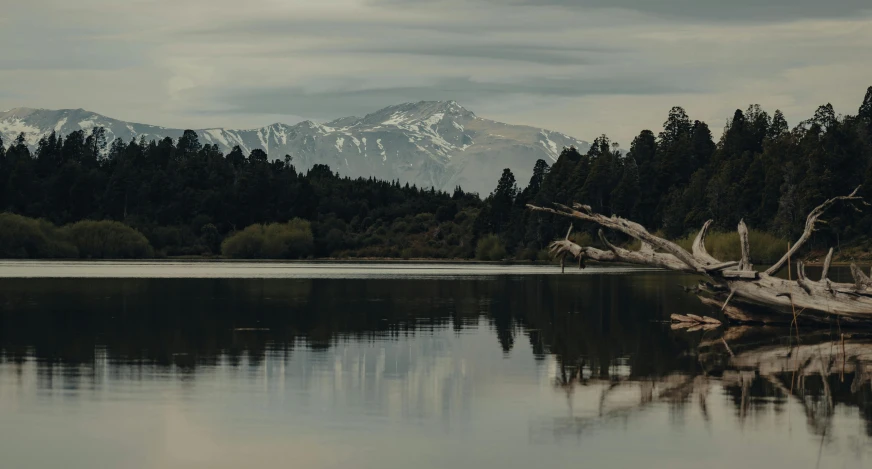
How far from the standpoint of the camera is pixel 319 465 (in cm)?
1616

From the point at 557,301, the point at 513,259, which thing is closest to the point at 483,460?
the point at 557,301

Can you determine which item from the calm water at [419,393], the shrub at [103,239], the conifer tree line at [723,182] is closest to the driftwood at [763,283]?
the calm water at [419,393]

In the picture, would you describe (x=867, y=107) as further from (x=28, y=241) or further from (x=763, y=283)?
(x=763, y=283)

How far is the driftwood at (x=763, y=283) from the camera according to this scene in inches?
1372

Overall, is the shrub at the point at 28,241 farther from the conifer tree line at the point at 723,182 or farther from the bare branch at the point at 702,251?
the bare branch at the point at 702,251

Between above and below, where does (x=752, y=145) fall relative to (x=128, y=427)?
above

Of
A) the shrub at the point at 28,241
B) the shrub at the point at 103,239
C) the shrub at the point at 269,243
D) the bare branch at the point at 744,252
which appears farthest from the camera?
the shrub at the point at 269,243

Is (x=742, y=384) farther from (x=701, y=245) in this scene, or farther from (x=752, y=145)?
(x=752, y=145)

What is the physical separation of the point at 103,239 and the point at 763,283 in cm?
14065

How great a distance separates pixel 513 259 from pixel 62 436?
15777 centimetres

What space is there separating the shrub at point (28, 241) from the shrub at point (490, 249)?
5849cm

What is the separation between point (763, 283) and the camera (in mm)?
36250

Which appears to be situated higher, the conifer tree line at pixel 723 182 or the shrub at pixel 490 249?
the conifer tree line at pixel 723 182

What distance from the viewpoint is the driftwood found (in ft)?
114
